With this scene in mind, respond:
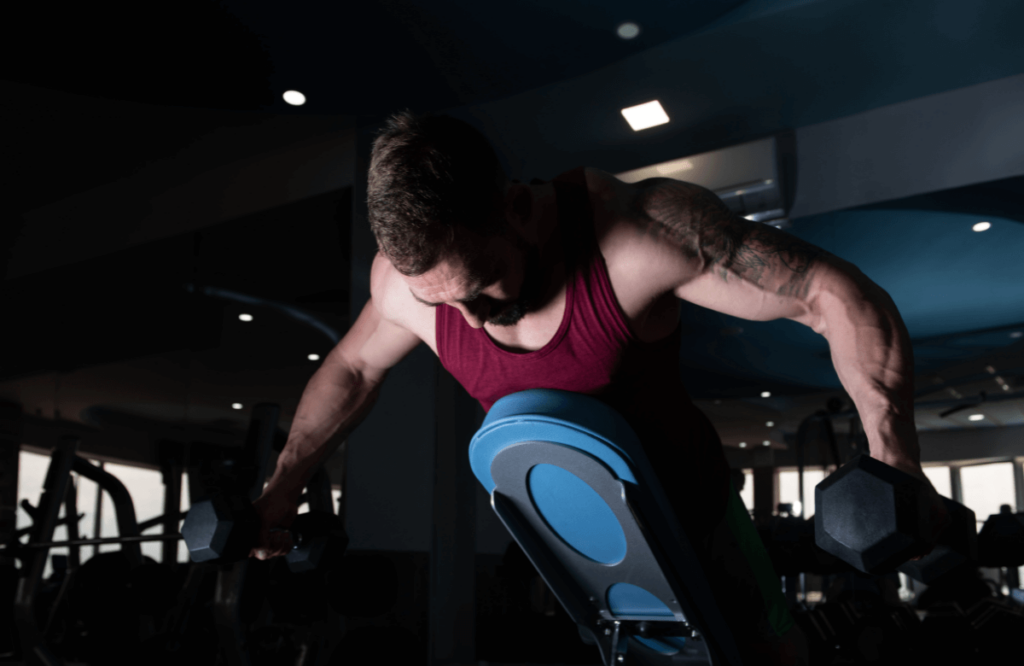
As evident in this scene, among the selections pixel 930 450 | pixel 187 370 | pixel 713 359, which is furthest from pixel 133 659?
pixel 930 450

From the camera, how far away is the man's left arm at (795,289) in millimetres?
747

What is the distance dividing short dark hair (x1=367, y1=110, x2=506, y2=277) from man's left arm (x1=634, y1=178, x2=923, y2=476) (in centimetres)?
26

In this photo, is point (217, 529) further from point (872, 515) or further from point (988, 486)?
Result: point (988, 486)

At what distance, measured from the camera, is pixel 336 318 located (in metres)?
3.73

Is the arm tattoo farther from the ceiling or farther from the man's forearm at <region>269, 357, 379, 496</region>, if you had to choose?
the ceiling

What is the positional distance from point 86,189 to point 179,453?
1854mm

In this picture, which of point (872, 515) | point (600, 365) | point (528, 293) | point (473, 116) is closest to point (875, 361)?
point (872, 515)

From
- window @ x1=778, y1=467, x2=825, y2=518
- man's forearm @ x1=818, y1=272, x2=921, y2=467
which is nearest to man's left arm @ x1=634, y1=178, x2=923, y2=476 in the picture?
man's forearm @ x1=818, y1=272, x2=921, y2=467

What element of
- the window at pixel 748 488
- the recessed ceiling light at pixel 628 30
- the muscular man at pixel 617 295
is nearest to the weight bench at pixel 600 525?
the muscular man at pixel 617 295

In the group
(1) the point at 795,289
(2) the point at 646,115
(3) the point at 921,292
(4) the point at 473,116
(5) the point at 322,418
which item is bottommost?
(5) the point at 322,418

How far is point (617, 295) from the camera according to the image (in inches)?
40.7

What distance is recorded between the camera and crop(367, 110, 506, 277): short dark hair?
36.6 inches

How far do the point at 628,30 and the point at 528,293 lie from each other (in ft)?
7.03

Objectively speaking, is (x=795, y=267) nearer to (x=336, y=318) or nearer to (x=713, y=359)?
(x=713, y=359)
